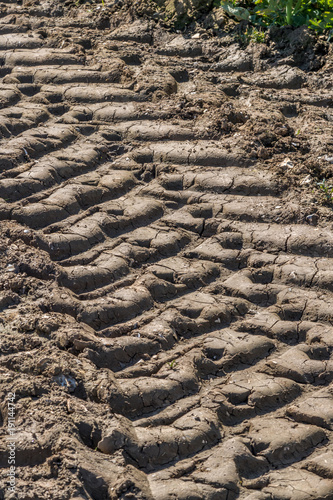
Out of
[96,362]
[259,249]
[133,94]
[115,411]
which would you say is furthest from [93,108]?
[115,411]

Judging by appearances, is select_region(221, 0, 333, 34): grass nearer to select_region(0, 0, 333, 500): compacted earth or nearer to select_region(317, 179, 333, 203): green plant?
select_region(0, 0, 333, 500): compacted earth

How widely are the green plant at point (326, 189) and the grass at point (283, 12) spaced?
1658mm

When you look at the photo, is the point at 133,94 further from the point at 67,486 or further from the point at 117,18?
the point at 67,486

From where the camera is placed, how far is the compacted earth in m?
2.21

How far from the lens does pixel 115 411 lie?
93.3 inches

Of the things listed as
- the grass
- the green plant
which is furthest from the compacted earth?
the grass

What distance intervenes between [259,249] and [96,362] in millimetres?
1094

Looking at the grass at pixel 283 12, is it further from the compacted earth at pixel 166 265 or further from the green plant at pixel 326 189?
the green plant at pixel 326 189

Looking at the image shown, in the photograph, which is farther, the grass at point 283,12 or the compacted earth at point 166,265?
the grass at point 283,12

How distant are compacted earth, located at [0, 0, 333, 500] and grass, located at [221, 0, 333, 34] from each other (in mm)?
149

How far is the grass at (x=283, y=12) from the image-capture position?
462 centimetres

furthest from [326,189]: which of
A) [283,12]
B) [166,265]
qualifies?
[283,12]

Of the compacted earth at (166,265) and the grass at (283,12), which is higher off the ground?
the grass at (283,12)

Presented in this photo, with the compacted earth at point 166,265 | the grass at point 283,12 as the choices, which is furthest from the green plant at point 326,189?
the grass at point 283,12
